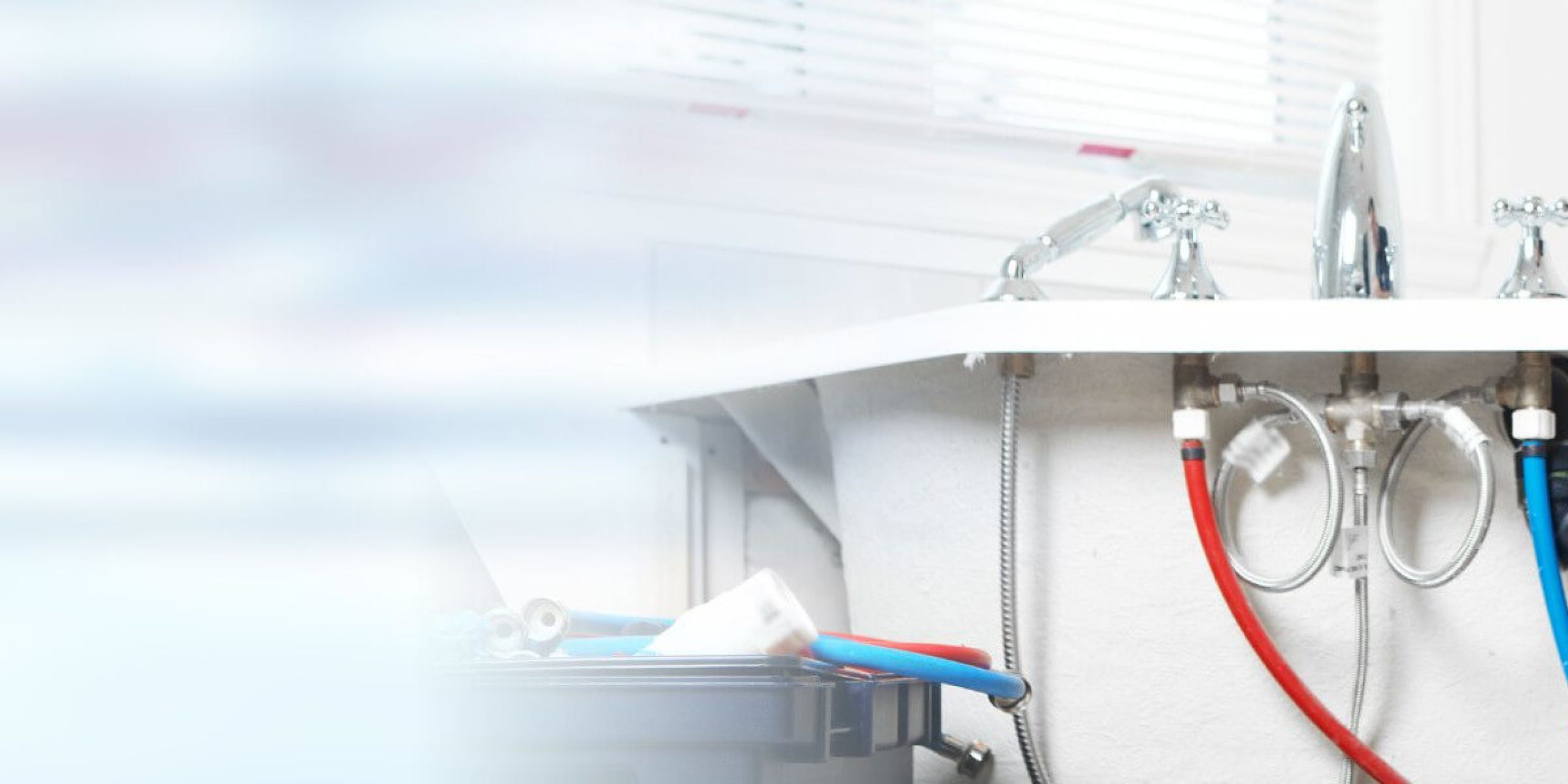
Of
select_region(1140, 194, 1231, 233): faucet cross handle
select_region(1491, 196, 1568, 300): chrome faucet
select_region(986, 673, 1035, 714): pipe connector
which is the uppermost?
select_region(1140, 194, 1231, 233): faucet cross handle

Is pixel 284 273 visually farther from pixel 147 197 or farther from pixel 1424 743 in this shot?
pixel 1424 743

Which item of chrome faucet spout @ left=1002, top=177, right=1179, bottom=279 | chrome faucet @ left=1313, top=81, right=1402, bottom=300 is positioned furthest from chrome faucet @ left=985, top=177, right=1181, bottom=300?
chrome faucet @ left=1313, top=81, right=1402, bottom=300

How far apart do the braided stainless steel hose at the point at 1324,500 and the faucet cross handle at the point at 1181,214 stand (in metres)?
0.21

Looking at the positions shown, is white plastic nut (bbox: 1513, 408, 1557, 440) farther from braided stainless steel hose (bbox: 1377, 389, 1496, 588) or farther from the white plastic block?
the white plastic block

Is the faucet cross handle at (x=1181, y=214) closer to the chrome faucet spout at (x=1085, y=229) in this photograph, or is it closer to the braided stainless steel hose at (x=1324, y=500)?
the chrome faucet spout at (x=1085, y=229)

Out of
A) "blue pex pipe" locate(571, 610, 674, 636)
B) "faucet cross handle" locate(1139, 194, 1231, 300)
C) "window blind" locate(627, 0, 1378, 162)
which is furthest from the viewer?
"window blind" locate(627, 0, 1378, 162)

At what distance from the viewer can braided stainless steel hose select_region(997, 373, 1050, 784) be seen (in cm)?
83

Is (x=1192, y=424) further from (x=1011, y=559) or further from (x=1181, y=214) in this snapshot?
(x=1181, y=214)

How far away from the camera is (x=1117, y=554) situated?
0.84m

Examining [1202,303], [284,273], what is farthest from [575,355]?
[1202,303]

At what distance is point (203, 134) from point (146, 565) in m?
0.05

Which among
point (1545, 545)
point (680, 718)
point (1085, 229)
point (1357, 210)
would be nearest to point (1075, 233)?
point (1085, 229)

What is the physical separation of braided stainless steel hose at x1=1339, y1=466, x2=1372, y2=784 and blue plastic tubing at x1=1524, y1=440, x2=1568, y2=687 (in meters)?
0.08

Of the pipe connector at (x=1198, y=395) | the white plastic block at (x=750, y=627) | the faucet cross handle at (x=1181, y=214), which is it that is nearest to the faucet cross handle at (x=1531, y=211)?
the faucet cross handle at (x=1181, y=214)
